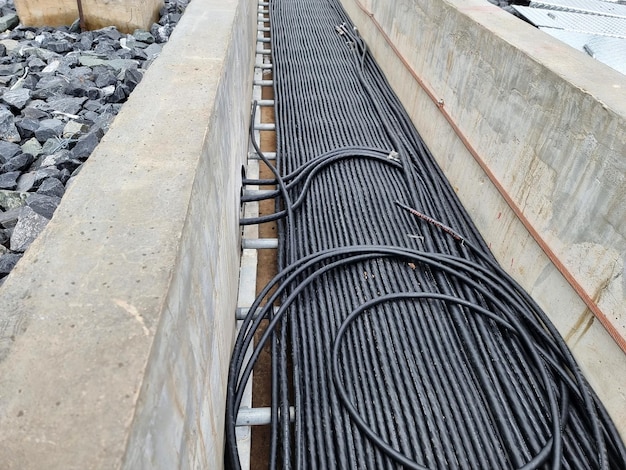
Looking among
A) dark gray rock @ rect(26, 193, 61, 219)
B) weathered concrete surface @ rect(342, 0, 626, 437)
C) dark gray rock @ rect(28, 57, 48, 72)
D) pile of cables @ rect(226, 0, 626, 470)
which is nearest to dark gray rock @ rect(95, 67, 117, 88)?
dark gray rock @ rect(28, 57, 48, 72)

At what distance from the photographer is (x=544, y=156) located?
11.6 feet

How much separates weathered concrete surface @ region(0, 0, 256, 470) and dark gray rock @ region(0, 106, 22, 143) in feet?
10.8

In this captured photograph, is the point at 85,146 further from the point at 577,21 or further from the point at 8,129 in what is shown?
the point at 577,21

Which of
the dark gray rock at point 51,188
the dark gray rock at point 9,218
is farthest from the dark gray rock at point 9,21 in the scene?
the dark gray rock at point 9,218

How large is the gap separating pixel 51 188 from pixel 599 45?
267 inches

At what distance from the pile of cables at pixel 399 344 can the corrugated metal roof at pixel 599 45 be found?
2.70 meters

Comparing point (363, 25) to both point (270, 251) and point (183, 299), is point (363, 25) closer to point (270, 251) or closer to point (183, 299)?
point (270, 251)

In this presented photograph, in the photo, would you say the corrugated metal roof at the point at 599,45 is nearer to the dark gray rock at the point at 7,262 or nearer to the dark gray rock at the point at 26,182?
the dark gray rock at the point at 26,182

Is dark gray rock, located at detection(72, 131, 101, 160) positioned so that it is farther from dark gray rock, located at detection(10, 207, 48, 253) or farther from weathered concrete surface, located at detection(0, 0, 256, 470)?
weathered concrete surface, located at detection(0, 0, 256, 470)

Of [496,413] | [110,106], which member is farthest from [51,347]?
[110,106]

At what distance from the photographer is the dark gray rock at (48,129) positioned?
5293 mm

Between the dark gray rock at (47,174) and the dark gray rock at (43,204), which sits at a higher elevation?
the dark gray rock at (43,204)

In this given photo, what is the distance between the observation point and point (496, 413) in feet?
9.17

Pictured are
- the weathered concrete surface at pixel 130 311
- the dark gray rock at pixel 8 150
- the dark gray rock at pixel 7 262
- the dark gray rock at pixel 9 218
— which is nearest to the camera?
the weathered concrete surface at pixel 130 311
